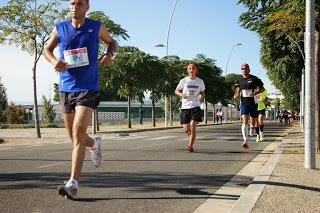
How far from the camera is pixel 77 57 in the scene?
4.91m

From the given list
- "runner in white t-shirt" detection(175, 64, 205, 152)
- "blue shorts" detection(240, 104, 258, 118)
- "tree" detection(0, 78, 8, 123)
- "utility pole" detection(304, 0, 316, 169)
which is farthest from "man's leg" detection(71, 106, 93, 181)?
"tree" detection(0, 78, 8, 123)

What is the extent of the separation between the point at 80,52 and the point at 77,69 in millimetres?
184

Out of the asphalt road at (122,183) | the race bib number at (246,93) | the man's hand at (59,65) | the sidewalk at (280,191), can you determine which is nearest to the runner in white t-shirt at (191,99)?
the asphalt road at (122,183)

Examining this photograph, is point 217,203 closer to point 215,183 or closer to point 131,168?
point 215,183

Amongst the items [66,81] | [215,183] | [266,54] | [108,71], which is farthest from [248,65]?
[108,71]

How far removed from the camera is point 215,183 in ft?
23.0

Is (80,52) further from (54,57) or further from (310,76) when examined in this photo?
(310,76)

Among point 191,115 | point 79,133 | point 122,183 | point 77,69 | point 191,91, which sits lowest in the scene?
point 122,183

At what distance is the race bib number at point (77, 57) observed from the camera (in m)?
4.91

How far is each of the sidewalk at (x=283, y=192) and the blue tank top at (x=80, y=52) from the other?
1957mm

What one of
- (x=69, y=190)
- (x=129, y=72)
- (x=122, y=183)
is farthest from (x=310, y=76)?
(x=129, y=72)

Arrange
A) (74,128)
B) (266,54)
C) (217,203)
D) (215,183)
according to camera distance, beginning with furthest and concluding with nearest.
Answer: (266,54), (215,183), (217,203), (74,128)

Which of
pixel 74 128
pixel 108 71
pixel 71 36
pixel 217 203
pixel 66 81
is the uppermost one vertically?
pixel 108 71

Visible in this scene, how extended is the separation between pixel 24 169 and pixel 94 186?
2.42m
